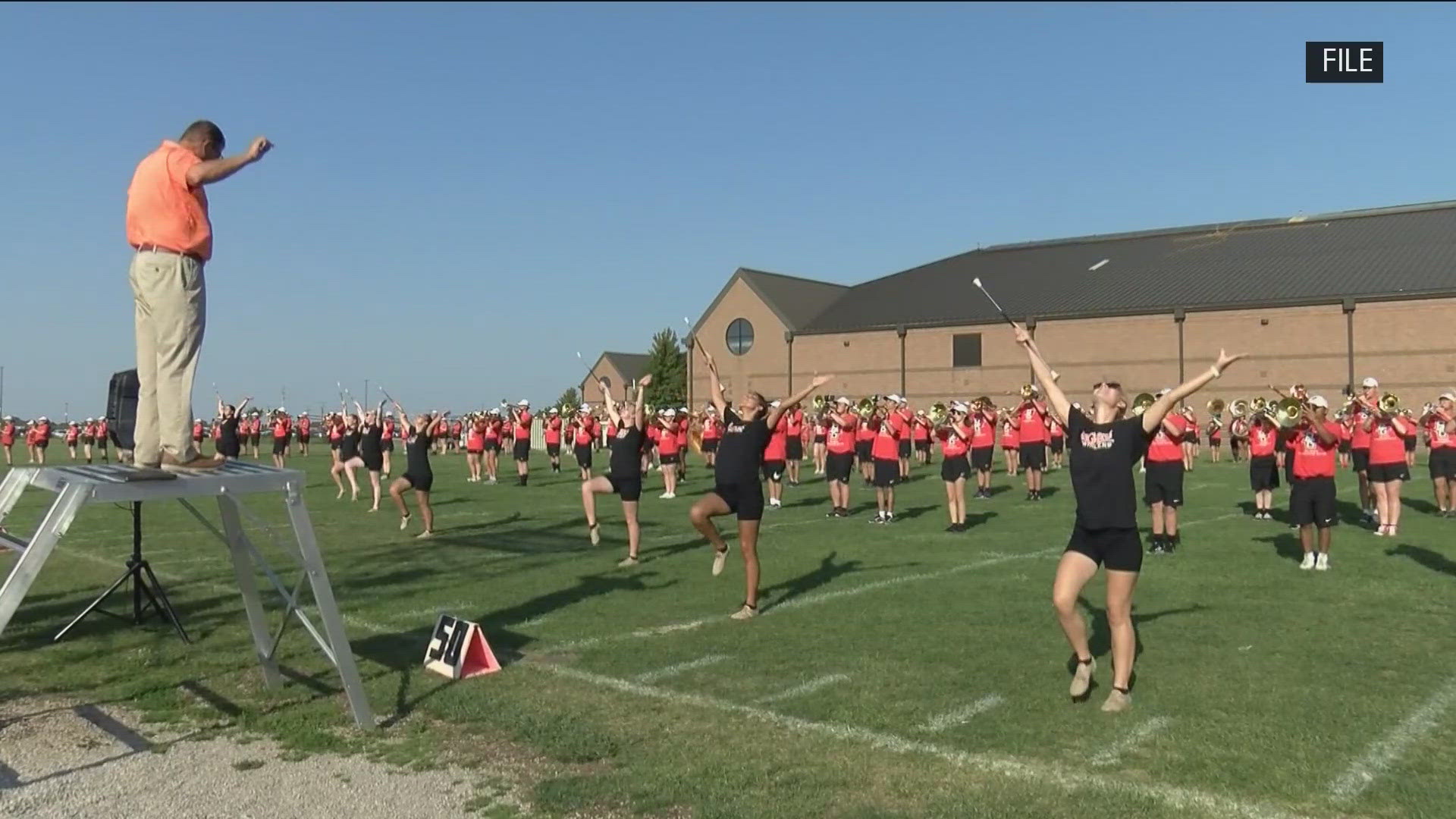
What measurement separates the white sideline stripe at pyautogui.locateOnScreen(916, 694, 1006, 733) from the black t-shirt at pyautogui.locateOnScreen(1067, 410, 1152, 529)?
3.82ft

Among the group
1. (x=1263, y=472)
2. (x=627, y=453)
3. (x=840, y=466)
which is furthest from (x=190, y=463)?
(x=1263, y=472)

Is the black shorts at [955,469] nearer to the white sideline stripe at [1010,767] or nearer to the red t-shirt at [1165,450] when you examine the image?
the red t-shirt at [1165,450]

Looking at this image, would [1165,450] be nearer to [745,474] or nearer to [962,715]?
[745,474]

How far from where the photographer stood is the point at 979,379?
49.8 meters

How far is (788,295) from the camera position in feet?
196

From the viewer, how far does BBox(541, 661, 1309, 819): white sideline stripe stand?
4.75 metres

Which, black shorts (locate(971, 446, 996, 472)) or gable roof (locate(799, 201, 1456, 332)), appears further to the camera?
gable roof (locate(799, 201, 1456, 332))

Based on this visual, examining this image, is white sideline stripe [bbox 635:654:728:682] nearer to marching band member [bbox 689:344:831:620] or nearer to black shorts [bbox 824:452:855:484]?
marching band member [bbox 689:344:831:620]

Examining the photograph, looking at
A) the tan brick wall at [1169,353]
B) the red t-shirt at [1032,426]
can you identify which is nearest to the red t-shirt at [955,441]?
the red t-shirt at [1032,426]

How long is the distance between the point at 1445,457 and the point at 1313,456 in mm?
6481

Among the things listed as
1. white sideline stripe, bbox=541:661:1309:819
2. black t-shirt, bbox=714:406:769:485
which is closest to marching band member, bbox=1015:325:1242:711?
white sideline stripe, bbox=541:661:1309:819

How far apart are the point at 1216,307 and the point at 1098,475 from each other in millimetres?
41504

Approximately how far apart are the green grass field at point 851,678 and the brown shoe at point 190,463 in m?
1.52

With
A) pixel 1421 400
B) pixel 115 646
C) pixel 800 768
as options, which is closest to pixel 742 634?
pixel 800 768
